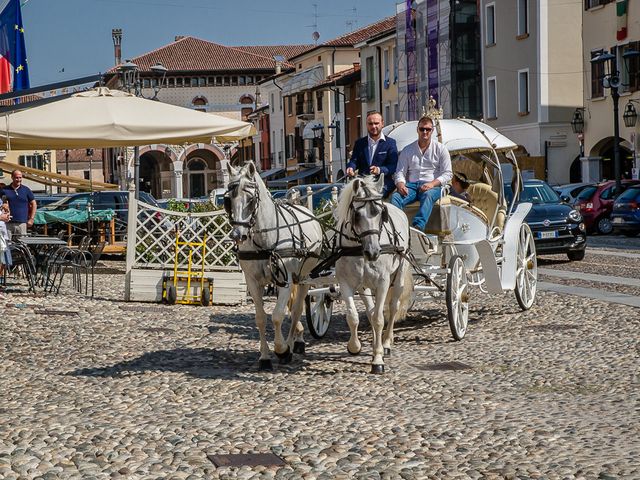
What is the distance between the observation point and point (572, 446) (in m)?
6.94

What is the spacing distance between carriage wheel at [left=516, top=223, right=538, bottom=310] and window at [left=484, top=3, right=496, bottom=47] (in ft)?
142

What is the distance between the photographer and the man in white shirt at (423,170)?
40.2 feet

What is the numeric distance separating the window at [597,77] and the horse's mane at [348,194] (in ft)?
125

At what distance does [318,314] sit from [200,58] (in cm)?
10428

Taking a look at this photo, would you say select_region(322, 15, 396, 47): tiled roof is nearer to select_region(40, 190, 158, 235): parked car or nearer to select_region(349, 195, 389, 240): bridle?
select_region(40, 190, 158, 235): parked car

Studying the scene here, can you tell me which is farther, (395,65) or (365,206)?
(395,65)

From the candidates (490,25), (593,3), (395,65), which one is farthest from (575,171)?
(395,65)

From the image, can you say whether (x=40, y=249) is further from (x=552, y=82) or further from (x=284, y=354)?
(x=552, y=82)

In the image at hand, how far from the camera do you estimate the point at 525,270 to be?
14820 mm

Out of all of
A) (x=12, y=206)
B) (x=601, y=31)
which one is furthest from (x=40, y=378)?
(x=601, y=31)

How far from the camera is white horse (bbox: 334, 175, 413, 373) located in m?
9.87

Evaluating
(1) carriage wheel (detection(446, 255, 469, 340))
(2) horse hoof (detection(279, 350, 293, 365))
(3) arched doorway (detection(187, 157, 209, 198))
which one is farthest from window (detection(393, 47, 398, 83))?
(2) horse hoof (detection(279, 350, 293, 365))

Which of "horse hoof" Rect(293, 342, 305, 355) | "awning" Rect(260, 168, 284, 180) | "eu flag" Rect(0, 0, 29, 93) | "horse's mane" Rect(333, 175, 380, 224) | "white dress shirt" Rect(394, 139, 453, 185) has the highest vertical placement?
"awning" Rect(260, 168, 284, 180)

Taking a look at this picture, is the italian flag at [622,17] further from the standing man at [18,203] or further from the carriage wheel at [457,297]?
the carriage wheel at [457,297]
